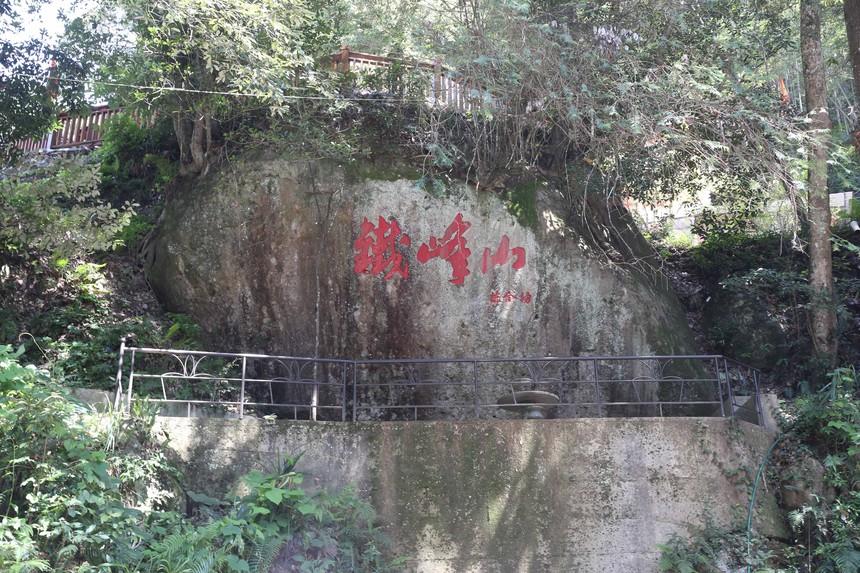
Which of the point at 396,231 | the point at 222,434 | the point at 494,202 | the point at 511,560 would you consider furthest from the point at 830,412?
the point at 222,434

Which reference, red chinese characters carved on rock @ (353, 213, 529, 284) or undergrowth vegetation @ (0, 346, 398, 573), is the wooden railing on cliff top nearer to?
red chinese characters carved on rock @ (353, 213, 529, 284)

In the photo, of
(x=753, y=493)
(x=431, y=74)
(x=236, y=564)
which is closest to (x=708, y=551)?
(x=753, y=493)

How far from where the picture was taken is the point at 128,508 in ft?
20.9

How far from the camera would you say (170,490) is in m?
6.96

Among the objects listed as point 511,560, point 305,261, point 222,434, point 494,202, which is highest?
point 494,202

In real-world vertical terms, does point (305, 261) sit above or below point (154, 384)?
above

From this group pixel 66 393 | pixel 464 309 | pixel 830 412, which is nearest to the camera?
pixel 66 393

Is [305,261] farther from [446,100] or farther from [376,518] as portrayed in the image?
[376,518]

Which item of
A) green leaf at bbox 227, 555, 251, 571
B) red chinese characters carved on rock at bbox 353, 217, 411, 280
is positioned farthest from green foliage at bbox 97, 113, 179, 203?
green leaf at bbox 227, 555, 251, 571

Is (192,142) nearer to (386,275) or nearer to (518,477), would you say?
(386,275)

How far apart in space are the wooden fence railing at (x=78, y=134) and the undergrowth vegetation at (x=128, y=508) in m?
7.99

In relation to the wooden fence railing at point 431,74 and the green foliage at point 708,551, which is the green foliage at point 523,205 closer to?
the wooden fence railing at point 431,74

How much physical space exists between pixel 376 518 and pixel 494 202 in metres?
4.80

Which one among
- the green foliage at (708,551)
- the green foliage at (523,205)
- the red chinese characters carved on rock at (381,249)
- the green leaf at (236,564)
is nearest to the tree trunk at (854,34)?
the green foliage at (523,205)
